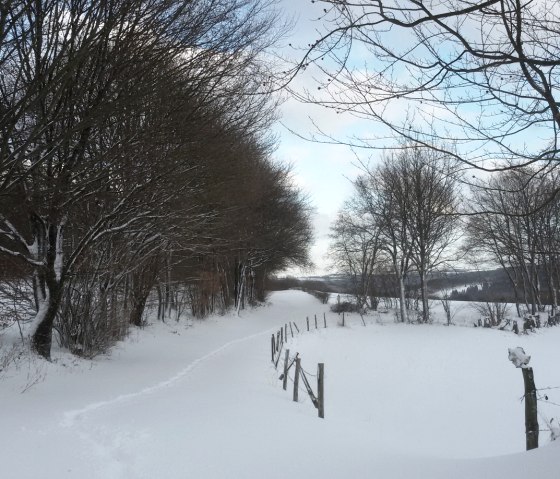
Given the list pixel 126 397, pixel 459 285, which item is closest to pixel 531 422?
pixel 126 397

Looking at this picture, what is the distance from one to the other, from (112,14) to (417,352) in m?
17.6

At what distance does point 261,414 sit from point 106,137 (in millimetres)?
6435

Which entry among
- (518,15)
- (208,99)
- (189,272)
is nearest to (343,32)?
(518,15)

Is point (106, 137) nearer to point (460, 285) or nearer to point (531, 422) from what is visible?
→ point (531, 422)

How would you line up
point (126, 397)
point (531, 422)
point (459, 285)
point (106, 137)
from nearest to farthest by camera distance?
1. point (531, 422)
2. point (126, 397)
3. point (106, 137)
4. point (459, 285)

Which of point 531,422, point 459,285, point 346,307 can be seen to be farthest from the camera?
point 459,285

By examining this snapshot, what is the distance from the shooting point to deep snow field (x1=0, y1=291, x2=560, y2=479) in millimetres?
5309

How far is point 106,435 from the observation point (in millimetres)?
6059

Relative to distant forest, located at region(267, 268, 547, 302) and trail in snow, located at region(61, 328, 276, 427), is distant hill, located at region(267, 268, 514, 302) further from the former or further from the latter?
trail in snow, located at region(61, 328, 276, 427)

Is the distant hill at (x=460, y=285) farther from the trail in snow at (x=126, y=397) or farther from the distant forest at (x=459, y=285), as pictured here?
the trail in snow at (x=126, y=397)

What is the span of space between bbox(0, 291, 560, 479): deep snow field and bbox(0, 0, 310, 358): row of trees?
1.85 metres

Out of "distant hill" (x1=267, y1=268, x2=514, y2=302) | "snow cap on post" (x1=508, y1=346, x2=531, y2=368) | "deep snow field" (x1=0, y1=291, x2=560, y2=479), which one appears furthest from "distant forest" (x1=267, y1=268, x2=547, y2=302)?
"snow cap on post" (x1=508, y1=346, x2=531, y2=368)

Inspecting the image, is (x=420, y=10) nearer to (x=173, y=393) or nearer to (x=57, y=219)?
(x=173, y=393)

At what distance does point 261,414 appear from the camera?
799 centimetres
